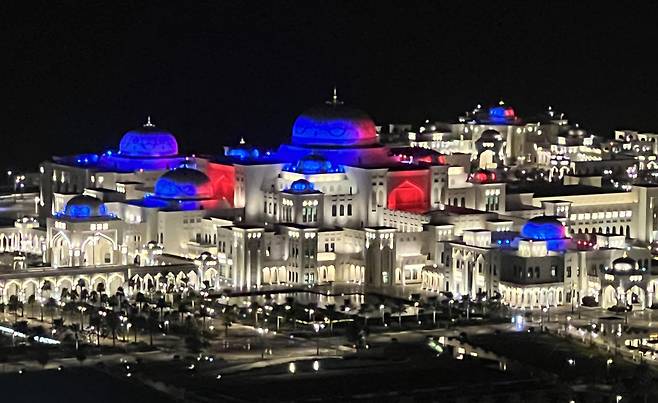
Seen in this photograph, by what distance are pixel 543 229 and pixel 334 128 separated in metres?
9.99

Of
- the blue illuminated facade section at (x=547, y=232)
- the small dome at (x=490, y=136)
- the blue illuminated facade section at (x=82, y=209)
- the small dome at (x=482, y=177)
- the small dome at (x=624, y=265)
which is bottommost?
the small dome at (x=624, y=265)

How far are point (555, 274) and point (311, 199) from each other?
863 cm

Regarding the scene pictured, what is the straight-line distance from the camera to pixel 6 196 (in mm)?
86688

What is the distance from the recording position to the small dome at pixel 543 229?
6794cm

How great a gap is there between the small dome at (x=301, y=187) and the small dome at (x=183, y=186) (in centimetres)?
286

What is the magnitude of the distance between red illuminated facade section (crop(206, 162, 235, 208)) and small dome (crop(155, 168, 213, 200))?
3.68 ft

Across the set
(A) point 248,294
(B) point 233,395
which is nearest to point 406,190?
(A) point 248,294

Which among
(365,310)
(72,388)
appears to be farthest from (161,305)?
(72,388)

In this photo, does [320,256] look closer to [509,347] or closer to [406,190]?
[406,190]

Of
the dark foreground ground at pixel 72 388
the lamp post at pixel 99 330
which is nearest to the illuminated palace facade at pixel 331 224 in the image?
the lamp post at pixel 99 330

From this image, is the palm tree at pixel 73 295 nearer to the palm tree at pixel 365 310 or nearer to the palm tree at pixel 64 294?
the palm tree at pixel 64 294

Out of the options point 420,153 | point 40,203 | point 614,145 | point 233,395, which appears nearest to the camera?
point 233,395

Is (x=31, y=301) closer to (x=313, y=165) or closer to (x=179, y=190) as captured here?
(x=179, y=190)

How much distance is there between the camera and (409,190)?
74.9 m
